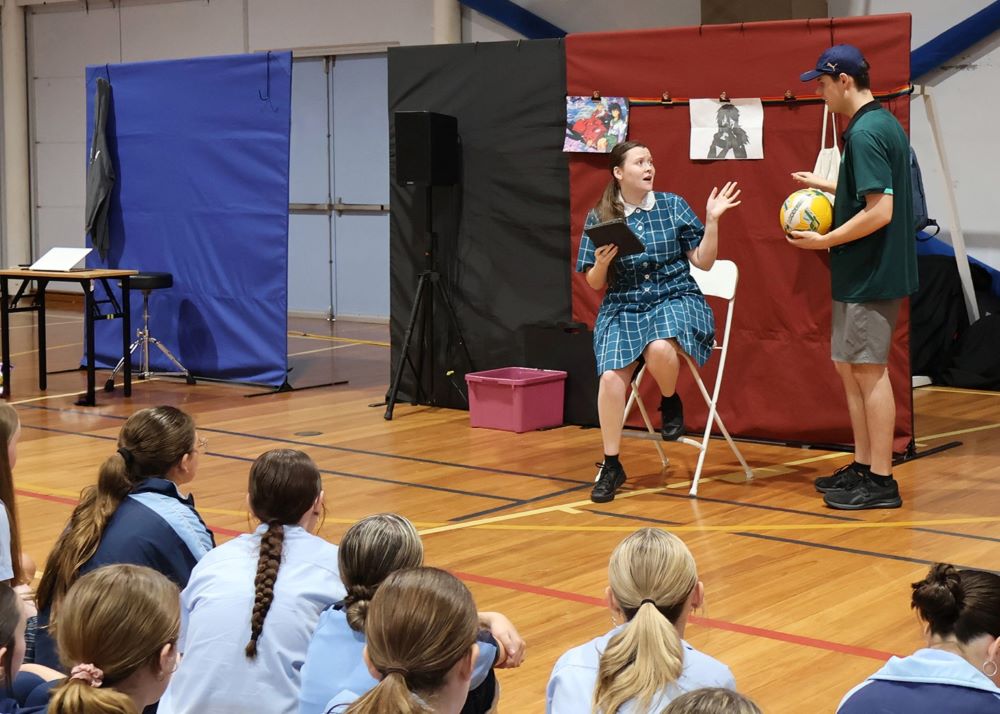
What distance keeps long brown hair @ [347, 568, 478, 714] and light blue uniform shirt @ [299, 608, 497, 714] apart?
326 mm

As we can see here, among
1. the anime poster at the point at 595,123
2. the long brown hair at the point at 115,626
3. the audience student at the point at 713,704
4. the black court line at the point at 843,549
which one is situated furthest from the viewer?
the anime poster at the point at 595,123

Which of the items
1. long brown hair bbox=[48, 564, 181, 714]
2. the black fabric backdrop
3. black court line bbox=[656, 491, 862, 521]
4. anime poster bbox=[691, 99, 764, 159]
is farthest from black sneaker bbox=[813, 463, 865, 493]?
long brown hair bbox=[48, 564, 181, 714]

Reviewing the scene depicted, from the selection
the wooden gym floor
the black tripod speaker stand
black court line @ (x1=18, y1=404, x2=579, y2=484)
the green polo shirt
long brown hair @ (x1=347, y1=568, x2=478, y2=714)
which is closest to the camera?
long brown hair @ (x1=347, y1=568, x2=478, y2=714)

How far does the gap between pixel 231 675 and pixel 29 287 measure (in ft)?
46.4

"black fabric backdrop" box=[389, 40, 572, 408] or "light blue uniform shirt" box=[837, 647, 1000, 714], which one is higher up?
"black fabric backdrop" box=[389, 40, 572, 408]

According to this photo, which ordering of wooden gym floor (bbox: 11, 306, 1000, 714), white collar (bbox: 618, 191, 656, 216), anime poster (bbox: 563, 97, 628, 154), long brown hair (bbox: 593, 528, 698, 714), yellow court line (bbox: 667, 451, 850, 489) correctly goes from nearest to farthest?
long brown hair (bbox: 593, 528, 698, 714) < wooden gym floor (bbox: 11, 306, 1000, 714) < white collar (bbox: 618, 191, 656, 216) < yellow court line (bbox: 667, 451, 850, 489) < anime poster (bbox: 563, 97, 628, 154)

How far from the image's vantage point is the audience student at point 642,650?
2.05m

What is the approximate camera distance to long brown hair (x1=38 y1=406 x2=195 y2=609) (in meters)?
2.88

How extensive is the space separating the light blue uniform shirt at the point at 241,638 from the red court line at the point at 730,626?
172cm

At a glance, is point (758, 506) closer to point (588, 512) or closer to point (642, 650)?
point (588, 512)

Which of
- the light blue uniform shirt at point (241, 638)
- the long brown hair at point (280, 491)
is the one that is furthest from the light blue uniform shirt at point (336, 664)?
the long brown hair at point (280, 491)

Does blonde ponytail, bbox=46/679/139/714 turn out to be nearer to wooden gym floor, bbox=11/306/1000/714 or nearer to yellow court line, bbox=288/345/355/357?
wooden gym floor, bbox=11/306/1000/714

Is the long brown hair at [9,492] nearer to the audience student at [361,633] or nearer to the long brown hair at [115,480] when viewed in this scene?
the long brown hair at [115,480]

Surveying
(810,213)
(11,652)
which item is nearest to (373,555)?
(11,652)
